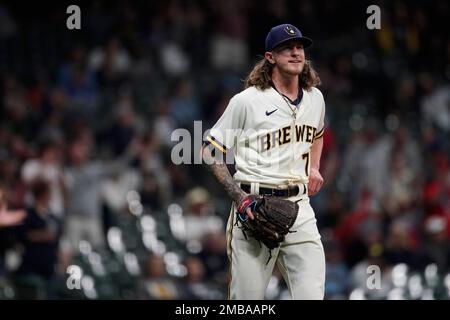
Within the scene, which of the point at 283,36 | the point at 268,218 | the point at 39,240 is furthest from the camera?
the point at 39,240

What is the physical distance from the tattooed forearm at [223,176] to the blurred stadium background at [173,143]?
3052 mm

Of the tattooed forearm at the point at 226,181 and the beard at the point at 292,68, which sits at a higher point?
the beard at the point at 292,68

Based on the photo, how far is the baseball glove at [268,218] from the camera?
727cm

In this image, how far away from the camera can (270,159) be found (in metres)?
7.52

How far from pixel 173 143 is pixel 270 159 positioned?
7.24m

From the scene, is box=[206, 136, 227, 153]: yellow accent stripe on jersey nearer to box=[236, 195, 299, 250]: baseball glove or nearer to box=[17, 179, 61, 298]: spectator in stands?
box=[236, 195, 299, 250]: baseball glove

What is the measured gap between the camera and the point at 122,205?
13727 mm

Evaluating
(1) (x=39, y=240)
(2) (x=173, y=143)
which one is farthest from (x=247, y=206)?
(2) (x=173, y=143)

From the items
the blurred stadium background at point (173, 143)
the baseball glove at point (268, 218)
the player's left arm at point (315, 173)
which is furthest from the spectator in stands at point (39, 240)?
the baseball glove at point (268, 218)

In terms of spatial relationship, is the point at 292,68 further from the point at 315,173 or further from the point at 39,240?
the point at 39,240

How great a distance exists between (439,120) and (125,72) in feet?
13.8

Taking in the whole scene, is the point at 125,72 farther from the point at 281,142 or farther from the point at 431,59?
the point at 281,142

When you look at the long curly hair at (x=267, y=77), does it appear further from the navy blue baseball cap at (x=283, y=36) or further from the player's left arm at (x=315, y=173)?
the player's left arm at (x=315, y=173)

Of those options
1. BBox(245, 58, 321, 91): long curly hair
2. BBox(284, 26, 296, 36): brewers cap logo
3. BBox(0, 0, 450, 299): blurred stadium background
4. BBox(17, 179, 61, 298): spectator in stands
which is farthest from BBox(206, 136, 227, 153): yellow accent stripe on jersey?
BBox(17, 179, 61, 298): spectator in stands
